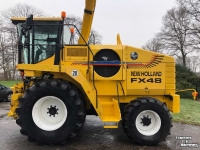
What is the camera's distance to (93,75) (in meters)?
6.04

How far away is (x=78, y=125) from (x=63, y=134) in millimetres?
414

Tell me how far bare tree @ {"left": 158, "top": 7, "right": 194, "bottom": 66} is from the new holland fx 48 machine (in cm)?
2994

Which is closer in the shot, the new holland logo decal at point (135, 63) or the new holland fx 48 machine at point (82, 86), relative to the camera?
the new holland fx 48 machine at point (82, 86)

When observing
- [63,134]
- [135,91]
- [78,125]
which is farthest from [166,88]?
[63,134]

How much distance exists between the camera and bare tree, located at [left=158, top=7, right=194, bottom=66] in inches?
1332

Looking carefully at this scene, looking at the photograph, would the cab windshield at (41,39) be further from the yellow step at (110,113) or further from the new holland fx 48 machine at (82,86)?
the yellow step at (110,113)

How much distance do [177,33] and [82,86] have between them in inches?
1328

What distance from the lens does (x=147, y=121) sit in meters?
5.83

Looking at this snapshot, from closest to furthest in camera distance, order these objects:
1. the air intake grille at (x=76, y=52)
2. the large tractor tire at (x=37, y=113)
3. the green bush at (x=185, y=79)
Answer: the large tractor tire at (x=37, y=113)
the air intake grille at (x=76, y=52)
the green bush at (x=185, y=79)

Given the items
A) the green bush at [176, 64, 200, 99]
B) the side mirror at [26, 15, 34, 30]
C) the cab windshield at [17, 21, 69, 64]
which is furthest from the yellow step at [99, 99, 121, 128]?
the green bush at [176, 64, 200, 99]

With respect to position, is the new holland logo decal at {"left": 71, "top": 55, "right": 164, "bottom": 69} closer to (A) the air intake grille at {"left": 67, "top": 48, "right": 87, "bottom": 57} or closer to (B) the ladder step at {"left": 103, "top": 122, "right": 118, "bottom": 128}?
(A) the air intake grille at {"left": 67, "top": 48, "right": 87, "bottom": 57}

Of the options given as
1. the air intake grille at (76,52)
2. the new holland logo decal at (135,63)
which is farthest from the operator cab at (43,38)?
the new holland logo decal at (135,63)

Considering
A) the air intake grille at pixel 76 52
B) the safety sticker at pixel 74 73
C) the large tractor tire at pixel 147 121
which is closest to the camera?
the safety sticker at pixel 74 73

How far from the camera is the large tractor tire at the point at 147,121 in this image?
5.68 m
